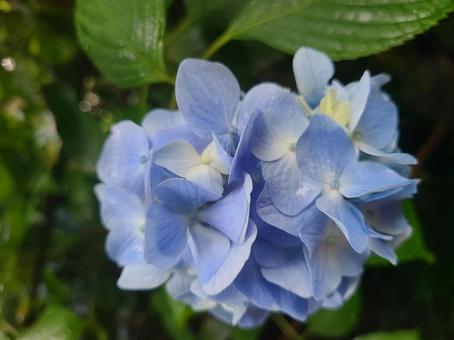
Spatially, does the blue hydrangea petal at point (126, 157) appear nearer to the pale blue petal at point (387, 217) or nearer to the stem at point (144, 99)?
the stem at point (144, 99)

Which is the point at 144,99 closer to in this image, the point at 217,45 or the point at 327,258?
the point at 217,45

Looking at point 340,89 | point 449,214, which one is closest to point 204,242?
point 340,89

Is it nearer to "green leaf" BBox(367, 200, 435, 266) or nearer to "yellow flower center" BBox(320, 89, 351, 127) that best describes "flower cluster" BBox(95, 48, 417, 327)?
"yellow flower center" BBox(320, 89, 351, 127)

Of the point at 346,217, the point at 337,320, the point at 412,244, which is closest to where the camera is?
the point at 346,217

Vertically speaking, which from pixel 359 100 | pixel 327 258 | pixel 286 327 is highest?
pixel 359 100

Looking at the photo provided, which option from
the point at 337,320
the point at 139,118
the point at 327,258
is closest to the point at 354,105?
the point at 327,258

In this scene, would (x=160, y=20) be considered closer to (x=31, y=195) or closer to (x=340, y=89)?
(x=340, y=89)
